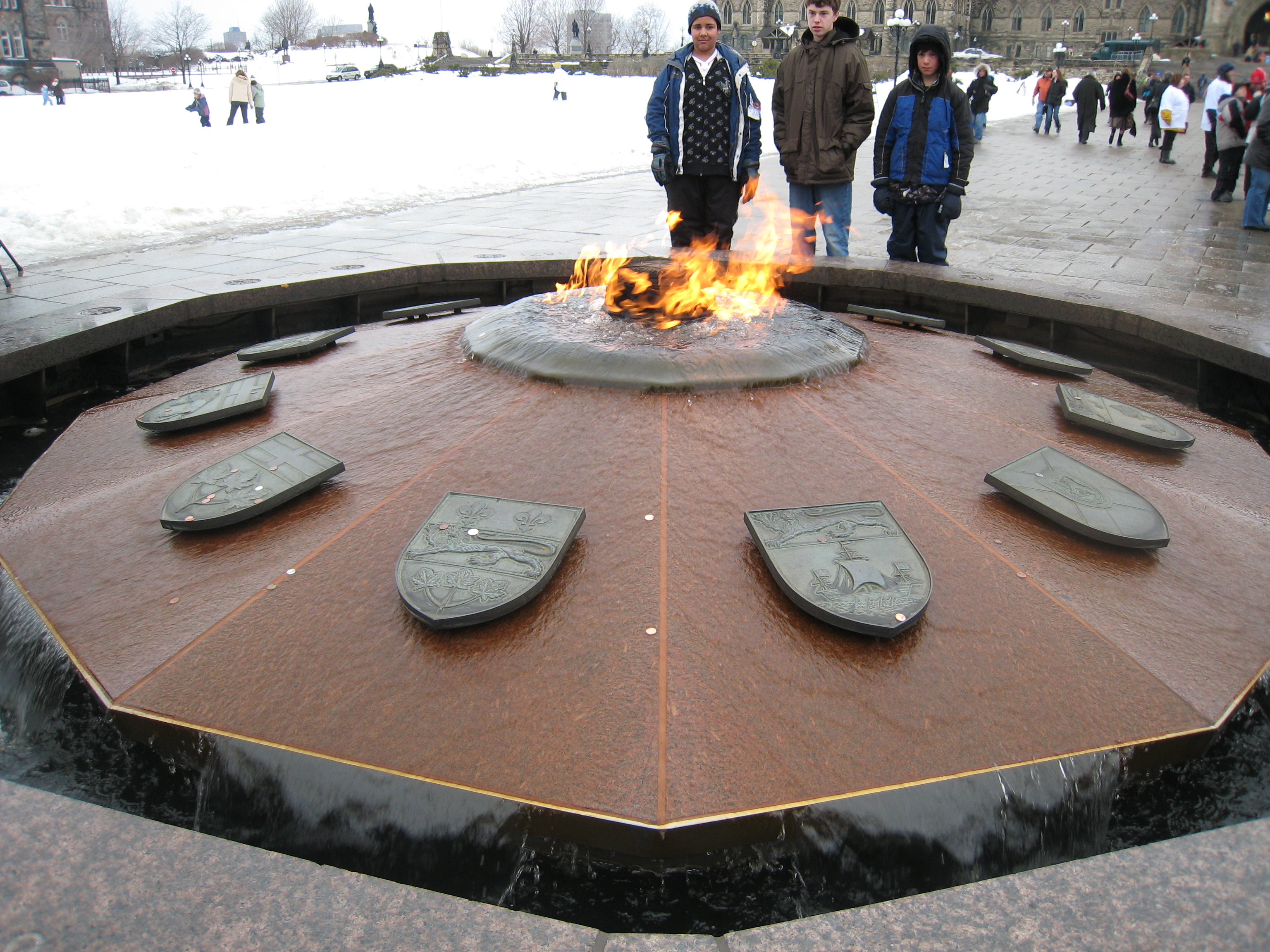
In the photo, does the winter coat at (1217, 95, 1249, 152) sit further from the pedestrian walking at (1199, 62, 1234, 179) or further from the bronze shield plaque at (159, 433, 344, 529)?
the bronze shield plaque at (159, 433, 344, 529)

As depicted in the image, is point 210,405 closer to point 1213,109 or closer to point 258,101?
point 1213,109

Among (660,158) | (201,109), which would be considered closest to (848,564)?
(660,158)

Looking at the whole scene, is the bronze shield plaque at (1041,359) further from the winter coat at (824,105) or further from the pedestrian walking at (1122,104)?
the pedestrian walking at (1122,104)

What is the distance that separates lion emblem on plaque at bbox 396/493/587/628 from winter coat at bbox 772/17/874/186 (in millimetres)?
3486

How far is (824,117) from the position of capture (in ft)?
16.0

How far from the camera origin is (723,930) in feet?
5.15

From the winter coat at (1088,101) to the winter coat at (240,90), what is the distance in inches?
716

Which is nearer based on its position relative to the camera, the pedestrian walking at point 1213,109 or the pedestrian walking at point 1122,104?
the pedestrian walking at point 1213,109

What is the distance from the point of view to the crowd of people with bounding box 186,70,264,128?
19.6 meters

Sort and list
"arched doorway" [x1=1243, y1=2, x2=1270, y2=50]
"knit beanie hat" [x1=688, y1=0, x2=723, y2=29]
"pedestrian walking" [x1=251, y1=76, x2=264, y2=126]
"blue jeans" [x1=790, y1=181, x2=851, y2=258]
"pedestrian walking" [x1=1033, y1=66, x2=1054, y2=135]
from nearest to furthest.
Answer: "knit beanie hat" [x1=688, y1=0, x2=723, y2=29] → "blue jeans" [x1=790, y1=181, x2=851, y2=258] → "pedestrian walking" [x1=1033, y1=66, x2=1054, y2=135] → "pedestrian walking" [x1=251, y1=76, x2=264, y2=126] → "arched doorway" [x1=1243, y1=2, x2=1270, y2=50]

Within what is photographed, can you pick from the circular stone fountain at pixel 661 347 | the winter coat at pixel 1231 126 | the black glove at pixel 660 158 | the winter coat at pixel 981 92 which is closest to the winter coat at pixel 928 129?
the black glove at pixel 660 158

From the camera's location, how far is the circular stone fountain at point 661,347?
273 cm

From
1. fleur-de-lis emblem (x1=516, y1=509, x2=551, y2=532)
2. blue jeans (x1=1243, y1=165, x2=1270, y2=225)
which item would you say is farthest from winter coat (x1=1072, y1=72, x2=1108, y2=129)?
fleur-de-lis emblem (x1=516, y1=509, x2=551, y2=532)

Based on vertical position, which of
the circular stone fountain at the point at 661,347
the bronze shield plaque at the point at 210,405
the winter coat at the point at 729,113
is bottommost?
the bronze shield plaque at the point at 210,405
